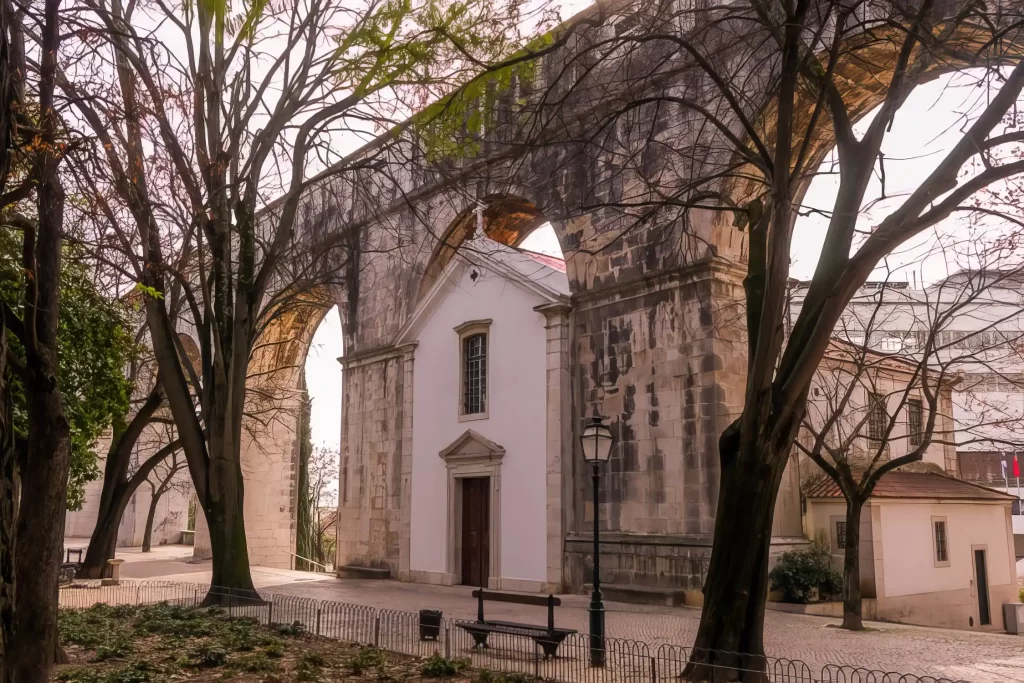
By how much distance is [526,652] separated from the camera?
1043cm

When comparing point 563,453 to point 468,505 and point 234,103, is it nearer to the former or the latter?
point 468,505

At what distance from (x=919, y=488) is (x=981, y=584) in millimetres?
3494

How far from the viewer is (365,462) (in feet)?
81.5

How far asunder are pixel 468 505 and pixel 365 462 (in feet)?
15.8

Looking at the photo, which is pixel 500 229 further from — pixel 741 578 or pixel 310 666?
pixel 741 578

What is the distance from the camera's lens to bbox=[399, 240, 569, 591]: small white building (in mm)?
18875

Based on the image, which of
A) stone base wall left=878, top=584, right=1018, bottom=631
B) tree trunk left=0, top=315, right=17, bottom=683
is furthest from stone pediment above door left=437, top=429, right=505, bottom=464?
tree trunk left=0, top=315, right=17, bottom=683

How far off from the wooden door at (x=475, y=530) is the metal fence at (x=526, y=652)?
5397mm

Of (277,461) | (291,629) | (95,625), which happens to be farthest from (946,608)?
(277,461)

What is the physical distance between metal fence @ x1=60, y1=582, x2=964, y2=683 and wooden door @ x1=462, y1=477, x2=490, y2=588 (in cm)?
540

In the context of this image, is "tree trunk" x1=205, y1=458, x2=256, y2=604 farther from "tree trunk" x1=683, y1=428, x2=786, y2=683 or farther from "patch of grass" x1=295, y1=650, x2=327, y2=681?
"tree trunk" x1=683, y1=428, x2=786, y2=683

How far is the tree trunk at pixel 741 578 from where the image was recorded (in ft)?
26.9

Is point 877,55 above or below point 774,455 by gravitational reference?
above

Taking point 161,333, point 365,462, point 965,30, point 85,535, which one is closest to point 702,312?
point 965,30
